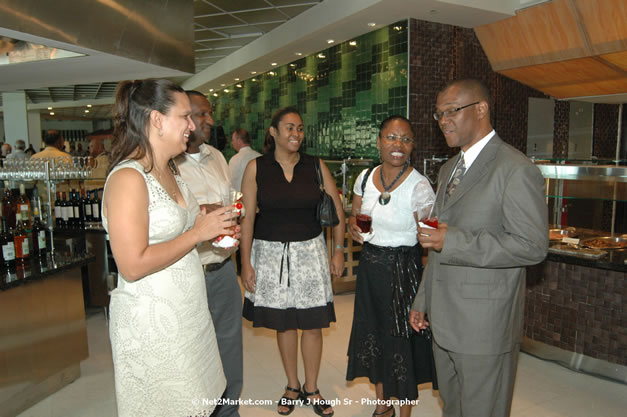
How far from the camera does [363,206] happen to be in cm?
268

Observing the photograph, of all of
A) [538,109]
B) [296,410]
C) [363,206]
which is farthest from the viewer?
[538,109]

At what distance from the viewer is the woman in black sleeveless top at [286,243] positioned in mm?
2725

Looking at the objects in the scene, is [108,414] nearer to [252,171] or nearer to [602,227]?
[252,171]

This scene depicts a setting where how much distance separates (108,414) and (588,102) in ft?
25.1

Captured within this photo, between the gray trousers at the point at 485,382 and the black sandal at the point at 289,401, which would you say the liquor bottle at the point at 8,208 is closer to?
the black sandal at the point at 289,401

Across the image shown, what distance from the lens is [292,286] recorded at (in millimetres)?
2734

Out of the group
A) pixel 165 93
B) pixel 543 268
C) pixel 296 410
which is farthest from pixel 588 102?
pixel 165 93

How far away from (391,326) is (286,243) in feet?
2.58

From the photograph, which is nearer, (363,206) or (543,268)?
(363,206)

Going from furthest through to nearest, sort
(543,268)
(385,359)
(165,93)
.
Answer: (543,268)
(385,359)
(165,93)

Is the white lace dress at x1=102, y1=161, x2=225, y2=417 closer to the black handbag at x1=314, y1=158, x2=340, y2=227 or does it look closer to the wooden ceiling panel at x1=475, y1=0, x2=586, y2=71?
the black handbag at x1=314, y1=158, x2=340, y2=227

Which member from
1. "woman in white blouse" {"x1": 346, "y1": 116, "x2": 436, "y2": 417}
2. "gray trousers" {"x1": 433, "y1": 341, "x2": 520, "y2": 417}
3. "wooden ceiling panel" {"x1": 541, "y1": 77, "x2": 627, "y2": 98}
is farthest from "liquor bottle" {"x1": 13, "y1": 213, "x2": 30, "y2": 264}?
"wooden ceiling panel" {"x1": 541, "y1": 77, "x2": 627, "y2": 98}

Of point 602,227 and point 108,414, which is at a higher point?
point 602,227

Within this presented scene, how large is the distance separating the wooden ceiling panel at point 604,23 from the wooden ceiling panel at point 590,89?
1137 millimetres
